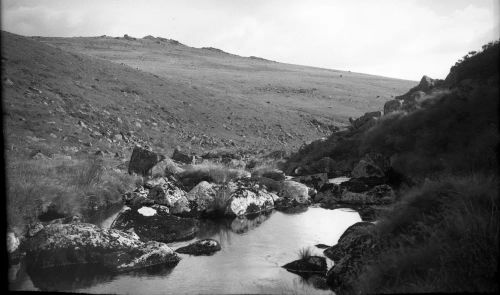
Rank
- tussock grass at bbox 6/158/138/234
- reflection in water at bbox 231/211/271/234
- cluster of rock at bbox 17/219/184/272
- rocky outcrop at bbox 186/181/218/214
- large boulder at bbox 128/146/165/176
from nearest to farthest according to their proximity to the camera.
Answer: cluster of rock at bbox 17/219/184/272 → tussock grass at bbox 6/158/138/234 → reflection in water at bbox 231/211/271/234 → rocky outcrop at bbox 186/181/218/214 → large boulder at bbox 128/146/165/176

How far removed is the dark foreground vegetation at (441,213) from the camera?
6438 millimetres

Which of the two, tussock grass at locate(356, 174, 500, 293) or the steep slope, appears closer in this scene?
tussock grass at locate(356, 174, 500, 293)

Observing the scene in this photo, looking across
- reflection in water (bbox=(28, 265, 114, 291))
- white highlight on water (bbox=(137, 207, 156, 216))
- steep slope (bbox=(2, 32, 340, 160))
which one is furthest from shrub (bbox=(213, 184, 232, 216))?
steep slope (bbox=(2, 32, 340, 160))

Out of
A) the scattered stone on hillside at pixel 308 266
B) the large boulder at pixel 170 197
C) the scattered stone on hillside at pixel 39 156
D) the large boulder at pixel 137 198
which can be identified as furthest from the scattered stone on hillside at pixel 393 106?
the scattered stone on hillside at pixel 39 156

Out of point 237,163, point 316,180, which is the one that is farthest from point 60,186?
point 237,163

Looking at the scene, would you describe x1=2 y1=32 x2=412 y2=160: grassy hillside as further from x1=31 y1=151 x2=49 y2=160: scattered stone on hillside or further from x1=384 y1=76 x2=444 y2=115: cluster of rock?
x1=384 y1=76 x2=444 y2=115: cluster of rock

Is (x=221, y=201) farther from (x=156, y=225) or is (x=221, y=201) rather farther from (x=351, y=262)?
(x=351, y=262)

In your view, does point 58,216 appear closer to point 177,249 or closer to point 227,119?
point 177,249

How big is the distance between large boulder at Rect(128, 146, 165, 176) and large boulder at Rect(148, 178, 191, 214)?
3.52m

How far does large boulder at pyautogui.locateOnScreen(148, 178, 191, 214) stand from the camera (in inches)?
688

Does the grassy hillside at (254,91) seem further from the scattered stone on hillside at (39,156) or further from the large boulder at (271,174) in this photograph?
the scattered stone on hillside at (39,156)

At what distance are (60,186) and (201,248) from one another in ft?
21.9

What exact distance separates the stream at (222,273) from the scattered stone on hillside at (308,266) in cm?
23

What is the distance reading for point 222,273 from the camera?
10.6 m
